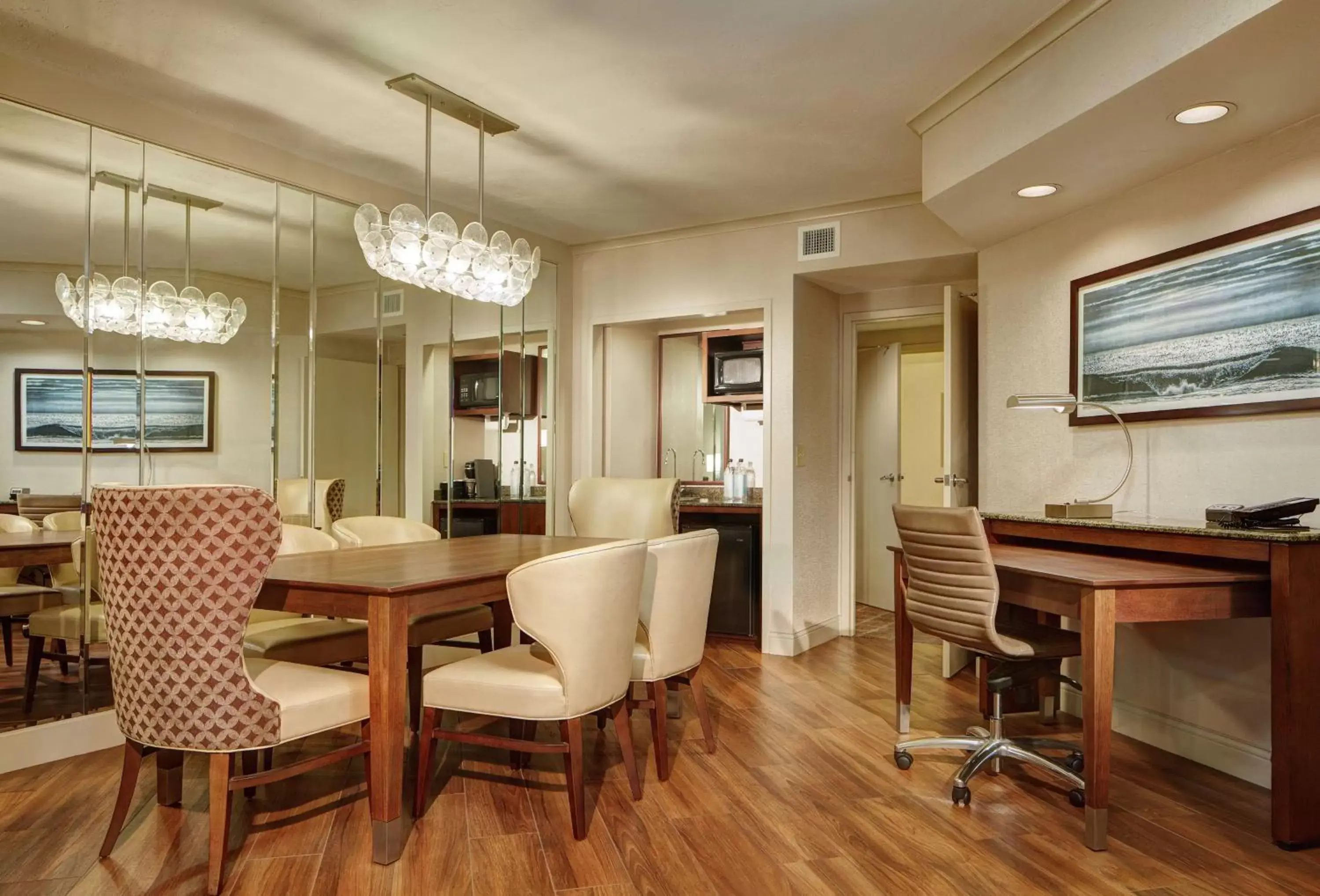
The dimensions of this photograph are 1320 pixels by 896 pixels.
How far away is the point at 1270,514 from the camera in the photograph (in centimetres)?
245

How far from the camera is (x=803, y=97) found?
3387mm

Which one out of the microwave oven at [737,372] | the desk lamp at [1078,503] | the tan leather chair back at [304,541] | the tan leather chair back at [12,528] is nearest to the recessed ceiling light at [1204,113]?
the desk lamp at [1078,503]

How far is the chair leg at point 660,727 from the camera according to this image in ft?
9.25

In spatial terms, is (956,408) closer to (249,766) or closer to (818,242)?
(818,242)

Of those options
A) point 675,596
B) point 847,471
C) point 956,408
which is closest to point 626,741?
point 675,596

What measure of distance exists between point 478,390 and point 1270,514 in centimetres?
387

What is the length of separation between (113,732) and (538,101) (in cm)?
297

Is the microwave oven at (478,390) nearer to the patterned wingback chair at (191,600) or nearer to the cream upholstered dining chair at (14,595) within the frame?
the cream upholstered dining chair at (14,595)

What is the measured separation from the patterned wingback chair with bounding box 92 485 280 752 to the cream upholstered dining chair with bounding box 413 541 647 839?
0.50 metres

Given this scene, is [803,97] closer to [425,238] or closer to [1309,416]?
[425,238]

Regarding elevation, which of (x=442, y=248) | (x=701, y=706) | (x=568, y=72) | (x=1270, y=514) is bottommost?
(x=701, y=706)

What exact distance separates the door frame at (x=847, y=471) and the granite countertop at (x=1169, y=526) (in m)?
1.78

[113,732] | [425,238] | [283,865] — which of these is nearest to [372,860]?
[283,865]

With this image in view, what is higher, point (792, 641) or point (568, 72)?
point (568, 72)
